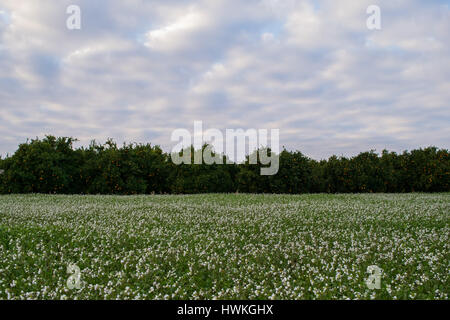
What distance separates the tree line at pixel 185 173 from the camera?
97.6 ft

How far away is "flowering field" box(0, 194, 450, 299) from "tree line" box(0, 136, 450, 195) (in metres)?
15.5

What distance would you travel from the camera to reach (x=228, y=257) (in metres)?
9.27

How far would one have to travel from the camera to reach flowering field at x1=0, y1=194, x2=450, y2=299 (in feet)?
23.3

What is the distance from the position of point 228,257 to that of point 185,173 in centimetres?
2362

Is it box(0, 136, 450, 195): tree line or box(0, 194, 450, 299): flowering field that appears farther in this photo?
box(0, 136, 450, 195): tree line

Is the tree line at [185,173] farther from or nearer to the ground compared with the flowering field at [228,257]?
farther from the ground

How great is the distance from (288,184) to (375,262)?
21634 millimetres

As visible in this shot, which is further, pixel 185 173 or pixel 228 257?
pixel 185 173

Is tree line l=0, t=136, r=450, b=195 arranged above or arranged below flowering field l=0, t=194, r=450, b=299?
above

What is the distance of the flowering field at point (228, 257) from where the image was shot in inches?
279

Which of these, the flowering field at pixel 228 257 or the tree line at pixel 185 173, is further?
the tree line at pixel 185 173

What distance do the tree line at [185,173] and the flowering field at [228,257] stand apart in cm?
1551

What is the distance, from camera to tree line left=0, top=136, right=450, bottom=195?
29750 millimetres
